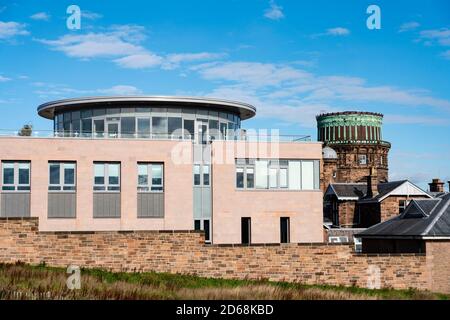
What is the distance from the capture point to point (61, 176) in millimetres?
42156

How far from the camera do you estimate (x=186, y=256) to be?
3120 cm

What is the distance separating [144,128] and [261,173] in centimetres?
858

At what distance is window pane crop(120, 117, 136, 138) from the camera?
46156 millimetres

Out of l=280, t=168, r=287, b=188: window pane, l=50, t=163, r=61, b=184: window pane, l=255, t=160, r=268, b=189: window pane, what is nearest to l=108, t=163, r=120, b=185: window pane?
l=50, t=163, r=61, b=184: window pane

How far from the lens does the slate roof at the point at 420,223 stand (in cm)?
3822

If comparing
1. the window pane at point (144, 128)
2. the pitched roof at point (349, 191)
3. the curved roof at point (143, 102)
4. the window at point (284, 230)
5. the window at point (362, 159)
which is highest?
the curved roof at point (143, 102)

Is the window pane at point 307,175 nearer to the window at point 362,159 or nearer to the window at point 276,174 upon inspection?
the window at point 276,174

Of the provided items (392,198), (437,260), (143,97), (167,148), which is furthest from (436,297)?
(392,198)

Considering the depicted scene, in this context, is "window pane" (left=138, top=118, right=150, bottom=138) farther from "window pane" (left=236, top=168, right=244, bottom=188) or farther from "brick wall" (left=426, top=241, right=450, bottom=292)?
"brick wall" (left=426, top=241, right=450, bottom=292)

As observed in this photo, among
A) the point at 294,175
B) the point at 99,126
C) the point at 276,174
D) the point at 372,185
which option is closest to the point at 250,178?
the point at 276,174

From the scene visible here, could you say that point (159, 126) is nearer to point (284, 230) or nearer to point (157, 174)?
point (157, 174)

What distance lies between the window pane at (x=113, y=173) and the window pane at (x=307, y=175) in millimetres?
12132

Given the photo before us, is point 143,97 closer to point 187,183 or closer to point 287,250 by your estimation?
point 187,183

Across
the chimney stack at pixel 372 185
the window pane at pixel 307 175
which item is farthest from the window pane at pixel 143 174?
the chimney stack at pixel 372 185
